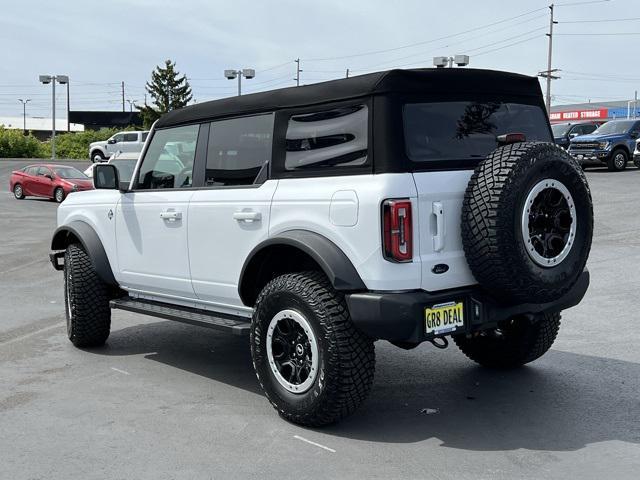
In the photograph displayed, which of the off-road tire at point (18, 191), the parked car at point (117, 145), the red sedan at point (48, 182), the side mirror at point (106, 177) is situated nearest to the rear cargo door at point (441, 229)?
the side mirror at point (106, 177)

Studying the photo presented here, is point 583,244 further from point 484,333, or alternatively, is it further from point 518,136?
point 484,333

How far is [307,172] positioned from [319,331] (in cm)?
104

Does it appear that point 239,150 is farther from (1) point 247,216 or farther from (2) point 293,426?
(2) point 293,426

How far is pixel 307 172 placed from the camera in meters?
4.78

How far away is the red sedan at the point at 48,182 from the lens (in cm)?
2608

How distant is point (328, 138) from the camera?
15.5 ft

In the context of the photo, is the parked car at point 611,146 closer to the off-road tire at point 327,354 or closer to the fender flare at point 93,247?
the fender flare at point 93,247

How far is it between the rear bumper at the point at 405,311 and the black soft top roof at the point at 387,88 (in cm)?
120

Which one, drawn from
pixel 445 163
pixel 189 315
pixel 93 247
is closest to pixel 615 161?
pixel 93 247

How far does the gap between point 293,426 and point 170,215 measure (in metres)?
1.95

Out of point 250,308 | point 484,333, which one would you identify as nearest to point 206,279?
point 250,308

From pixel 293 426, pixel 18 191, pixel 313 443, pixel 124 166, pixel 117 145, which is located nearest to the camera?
pixel 313 443

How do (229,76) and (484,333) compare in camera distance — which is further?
(229,76)

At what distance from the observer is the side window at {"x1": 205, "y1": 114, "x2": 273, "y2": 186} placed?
16.9ft
